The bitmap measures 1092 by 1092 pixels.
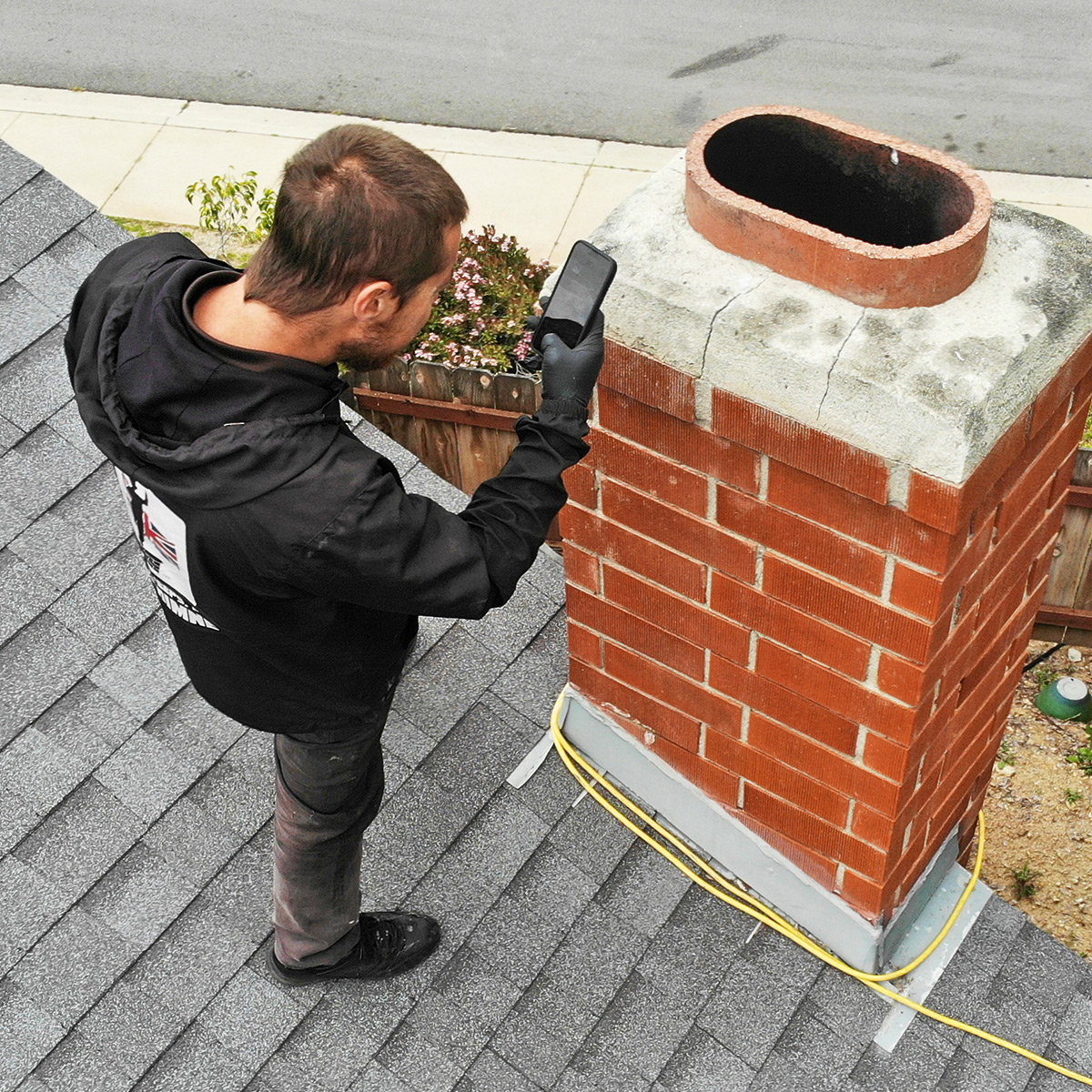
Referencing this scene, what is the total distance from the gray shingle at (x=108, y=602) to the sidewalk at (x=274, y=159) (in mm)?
7262

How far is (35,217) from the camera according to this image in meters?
4.48

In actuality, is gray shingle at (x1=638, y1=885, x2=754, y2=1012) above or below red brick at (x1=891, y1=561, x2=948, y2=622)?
below

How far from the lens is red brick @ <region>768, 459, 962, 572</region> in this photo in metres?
2.10

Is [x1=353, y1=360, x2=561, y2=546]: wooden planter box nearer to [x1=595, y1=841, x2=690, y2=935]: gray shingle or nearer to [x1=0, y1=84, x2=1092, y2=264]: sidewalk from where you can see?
[x1=595, y1=841, x2=690, y2=935]: gray shingle

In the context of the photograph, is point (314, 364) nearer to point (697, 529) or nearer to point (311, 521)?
point (311, 521)

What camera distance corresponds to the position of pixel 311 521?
2.21 m

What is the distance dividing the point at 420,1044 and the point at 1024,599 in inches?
64.1

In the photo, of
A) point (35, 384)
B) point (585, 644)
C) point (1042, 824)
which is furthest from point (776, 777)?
point (1042, 824)

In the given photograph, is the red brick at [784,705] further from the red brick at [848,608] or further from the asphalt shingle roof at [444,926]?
the asphalt shingle roof at [444,926]

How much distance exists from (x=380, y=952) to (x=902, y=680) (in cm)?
137

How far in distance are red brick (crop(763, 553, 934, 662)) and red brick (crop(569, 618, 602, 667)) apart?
25.1 inches

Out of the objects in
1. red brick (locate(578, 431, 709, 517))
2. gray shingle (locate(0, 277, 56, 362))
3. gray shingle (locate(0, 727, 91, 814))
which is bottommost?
gray shingle (locate(0, 727, 91, 814))

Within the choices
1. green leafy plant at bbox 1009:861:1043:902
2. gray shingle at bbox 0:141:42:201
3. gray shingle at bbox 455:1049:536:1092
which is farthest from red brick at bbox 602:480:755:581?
green leafy plant at bbox 1009:861:1043:902

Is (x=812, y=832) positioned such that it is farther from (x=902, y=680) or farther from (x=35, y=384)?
(x=35, y=384)
